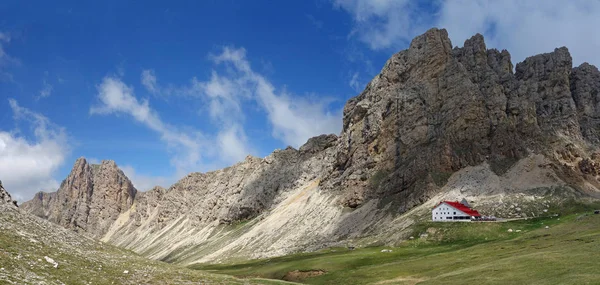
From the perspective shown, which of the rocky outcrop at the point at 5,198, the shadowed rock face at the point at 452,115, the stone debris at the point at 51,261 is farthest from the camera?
the shadowed rock face at the point at 452,115

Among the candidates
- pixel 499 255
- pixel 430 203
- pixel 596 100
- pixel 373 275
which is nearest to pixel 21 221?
pixel 373 275

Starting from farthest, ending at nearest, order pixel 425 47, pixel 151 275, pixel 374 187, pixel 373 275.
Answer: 1. pixel 425 47
2. pixel 374 187
3. pixel 373 275
4. pixel 151 275

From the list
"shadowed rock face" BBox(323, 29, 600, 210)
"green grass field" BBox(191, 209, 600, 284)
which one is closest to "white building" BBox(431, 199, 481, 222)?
"green grass field" BBox(191, 209, 600, 284)

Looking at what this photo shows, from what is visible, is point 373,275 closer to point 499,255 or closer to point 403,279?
point 403,279

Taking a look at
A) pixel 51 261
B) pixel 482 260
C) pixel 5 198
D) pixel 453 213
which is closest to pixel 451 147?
pixel 453 213

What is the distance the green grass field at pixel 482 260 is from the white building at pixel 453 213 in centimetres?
679

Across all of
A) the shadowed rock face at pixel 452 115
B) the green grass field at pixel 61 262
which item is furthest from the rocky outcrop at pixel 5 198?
the shadowed rock face at pixel 452 115

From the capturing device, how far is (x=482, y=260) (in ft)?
189

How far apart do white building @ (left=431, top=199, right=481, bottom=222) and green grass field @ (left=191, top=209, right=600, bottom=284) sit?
679 centimetres

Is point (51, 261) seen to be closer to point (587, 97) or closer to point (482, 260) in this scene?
point (482, 260)

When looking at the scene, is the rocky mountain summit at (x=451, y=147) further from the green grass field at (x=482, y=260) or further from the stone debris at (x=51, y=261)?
the stone debris at (x=51, y=261)

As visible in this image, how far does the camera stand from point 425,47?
181 m

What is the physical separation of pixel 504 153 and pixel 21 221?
144259mm

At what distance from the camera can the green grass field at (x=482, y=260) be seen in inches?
1652
